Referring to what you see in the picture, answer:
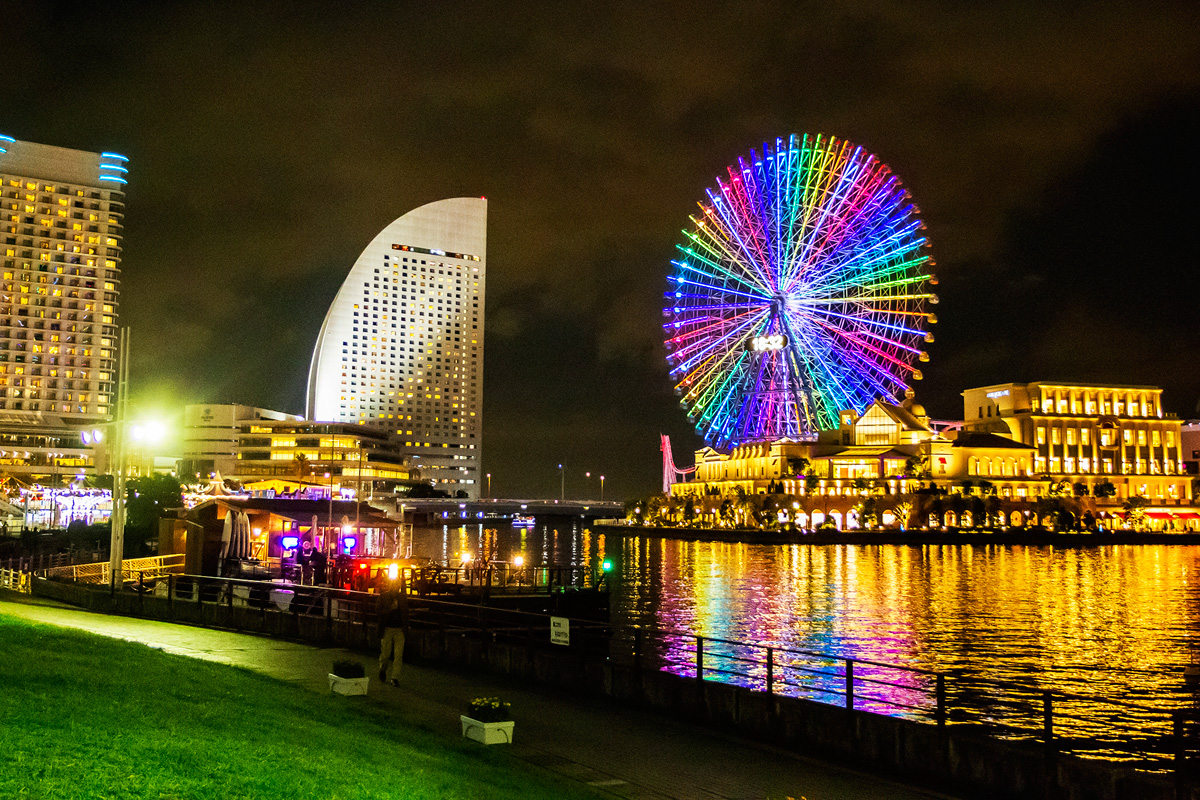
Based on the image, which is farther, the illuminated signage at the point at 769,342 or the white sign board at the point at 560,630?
the illuminated signage at the point at 769,342

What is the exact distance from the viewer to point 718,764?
15.5 meters

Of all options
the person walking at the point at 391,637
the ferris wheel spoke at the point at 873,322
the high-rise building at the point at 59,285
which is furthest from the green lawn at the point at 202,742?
the high-rise building at the point at 59,285

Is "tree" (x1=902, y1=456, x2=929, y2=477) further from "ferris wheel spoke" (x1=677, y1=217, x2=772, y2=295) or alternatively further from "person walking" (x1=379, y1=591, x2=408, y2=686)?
"person walking" (x1=379, y1=591, x2=408, y2=686)

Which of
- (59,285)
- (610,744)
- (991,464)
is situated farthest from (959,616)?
(59,285)

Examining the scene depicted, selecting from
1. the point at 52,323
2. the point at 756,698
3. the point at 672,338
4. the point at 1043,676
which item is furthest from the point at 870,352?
the point at 52,323

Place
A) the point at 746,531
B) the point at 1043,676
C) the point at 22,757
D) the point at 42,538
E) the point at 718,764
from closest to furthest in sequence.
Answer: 1. the point at 22,757
2. the point at 718,764
3. the point at 1043,676
4. the point at 42,538
5. the point at 746,531

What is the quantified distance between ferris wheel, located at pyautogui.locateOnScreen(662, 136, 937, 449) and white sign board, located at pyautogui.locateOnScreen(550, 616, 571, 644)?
8931cm

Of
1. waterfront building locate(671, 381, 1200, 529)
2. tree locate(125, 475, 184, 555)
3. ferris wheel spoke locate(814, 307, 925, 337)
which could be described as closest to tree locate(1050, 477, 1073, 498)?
waterfront building locate(671, 381, 1200, 529)

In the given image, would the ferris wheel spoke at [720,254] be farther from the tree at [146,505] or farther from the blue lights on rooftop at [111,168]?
the blue lights on rooftop at [111,168]

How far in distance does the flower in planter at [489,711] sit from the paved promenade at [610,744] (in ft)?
1.62

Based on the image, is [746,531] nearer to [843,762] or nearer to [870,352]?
[870,352]

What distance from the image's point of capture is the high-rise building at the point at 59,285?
184m

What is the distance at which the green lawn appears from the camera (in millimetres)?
9719

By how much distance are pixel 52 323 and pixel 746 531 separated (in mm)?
127770
